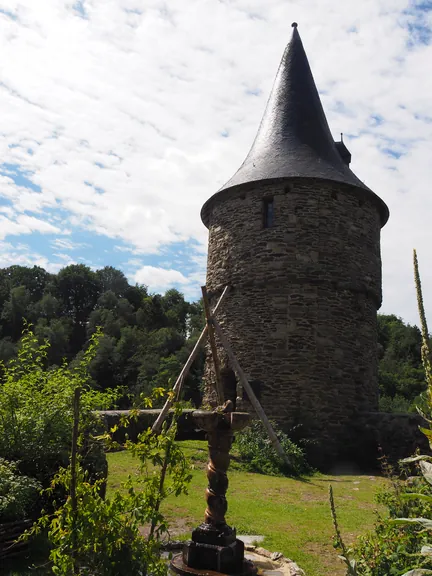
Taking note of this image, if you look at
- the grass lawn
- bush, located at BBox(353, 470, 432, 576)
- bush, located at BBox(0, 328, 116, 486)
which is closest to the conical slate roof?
the grass lawn

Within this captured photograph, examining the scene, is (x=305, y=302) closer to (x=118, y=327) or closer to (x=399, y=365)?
(x=399, y=365)

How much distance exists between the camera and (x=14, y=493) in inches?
188

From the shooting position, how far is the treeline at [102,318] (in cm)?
4253

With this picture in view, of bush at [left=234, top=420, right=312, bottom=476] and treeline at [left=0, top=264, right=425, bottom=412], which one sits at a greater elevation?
treeline at [left=0, top=264, right=425, bottom=412]

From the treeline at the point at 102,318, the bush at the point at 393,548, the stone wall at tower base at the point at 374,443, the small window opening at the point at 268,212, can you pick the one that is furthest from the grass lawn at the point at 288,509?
the treeline at the point at 102,318

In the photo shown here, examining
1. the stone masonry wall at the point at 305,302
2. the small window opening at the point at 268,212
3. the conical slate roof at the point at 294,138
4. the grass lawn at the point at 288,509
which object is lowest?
the grass lawn at the point at 288,509

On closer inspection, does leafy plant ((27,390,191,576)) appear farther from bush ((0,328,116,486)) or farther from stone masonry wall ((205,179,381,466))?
stone masonry wall ((205,179,381,466))

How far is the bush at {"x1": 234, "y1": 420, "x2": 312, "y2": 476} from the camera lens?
11.2m

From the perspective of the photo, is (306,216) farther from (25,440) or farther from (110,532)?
(110,532)

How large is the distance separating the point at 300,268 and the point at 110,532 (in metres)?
11.2

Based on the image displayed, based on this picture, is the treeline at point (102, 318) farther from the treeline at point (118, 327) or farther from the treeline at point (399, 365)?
the treeline at point (399, 365)

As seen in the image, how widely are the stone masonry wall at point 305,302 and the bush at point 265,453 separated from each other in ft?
3.15

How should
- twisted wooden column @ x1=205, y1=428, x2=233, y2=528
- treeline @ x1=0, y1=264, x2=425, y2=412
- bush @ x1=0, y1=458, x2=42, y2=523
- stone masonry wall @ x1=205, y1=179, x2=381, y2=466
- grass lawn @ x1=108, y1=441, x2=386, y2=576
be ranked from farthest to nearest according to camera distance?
treeline @ x1=0, y1=264, x2=425, y2=412 < stone masonry wall @ x1=205, y1=179, x2=381, y2=466 < grass lawn @ x1=108, y1=441, x2=386, y2=576 < twisted wooden column @ x1=205, y1=428, x2=233, y2=528 < bush @ x1=0, y1=458, x2=42, y2=523

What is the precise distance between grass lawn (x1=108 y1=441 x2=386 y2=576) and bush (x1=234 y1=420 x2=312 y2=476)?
1.49ft
